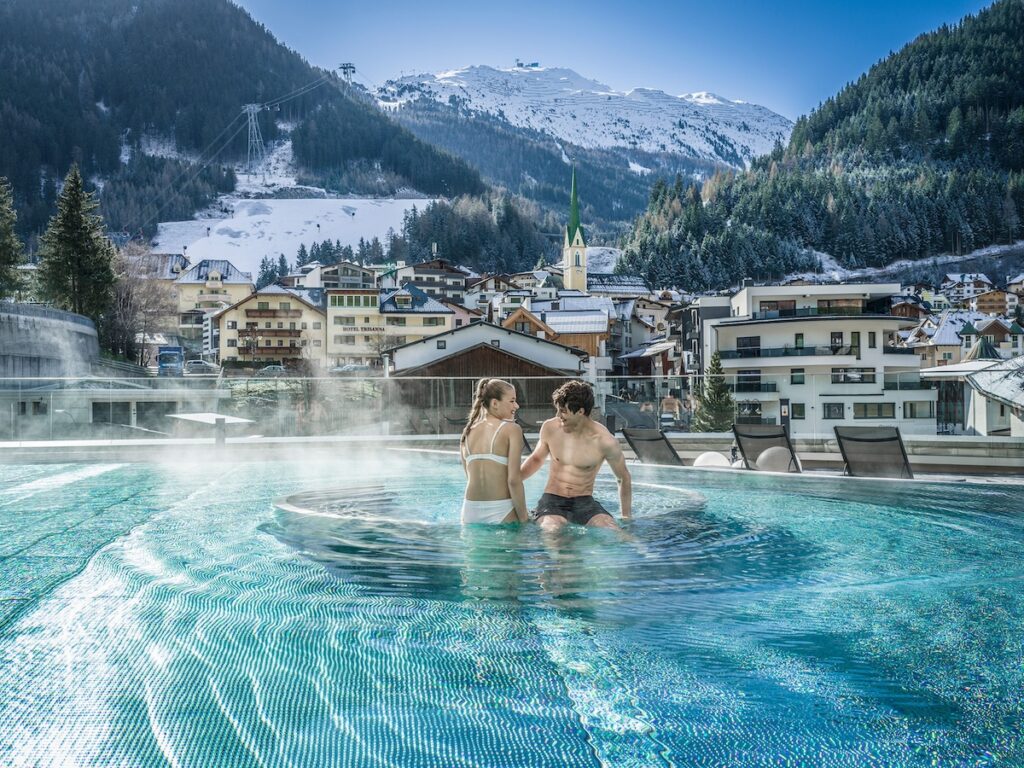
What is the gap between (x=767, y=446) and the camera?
1069cm

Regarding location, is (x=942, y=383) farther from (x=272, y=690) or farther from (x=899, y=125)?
(x=899, y=125)

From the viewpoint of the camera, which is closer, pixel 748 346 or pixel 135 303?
pixel 748 346

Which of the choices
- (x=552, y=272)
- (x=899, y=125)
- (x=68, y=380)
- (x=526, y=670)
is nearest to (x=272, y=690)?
(x=526, y=670)

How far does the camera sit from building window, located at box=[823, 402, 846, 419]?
43.3 feet

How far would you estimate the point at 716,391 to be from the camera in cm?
1524

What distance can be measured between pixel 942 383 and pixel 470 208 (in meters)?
145

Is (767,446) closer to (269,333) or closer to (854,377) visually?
(854,377)

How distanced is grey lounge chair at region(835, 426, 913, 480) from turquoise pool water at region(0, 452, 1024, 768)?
211cm

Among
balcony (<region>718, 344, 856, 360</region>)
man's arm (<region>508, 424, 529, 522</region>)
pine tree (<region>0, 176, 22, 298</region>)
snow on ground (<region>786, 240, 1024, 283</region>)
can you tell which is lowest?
man's arm (<region>508, 424, 529, 522</region>)

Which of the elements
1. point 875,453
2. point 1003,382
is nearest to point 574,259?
point 1003,382

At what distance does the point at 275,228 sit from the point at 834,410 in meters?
157

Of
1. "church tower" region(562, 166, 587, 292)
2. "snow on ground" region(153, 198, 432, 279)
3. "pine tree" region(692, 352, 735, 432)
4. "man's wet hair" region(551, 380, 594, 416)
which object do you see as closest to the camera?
"man's wet hair" region(551, 380, 594, 416)

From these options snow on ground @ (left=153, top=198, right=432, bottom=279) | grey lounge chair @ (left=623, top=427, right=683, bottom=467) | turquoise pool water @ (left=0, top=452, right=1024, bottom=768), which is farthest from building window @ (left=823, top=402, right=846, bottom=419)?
snow on ground @ (left=153, top=198, right=432, bottom=279)

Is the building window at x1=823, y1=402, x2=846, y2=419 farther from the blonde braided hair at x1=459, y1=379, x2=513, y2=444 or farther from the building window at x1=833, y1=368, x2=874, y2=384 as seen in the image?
the blonde braided hair at x1=459, y1=379, x2=513, y2=444
